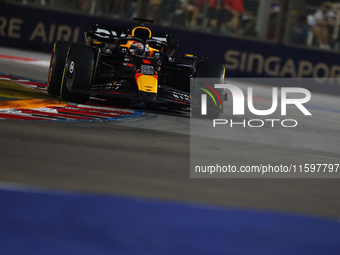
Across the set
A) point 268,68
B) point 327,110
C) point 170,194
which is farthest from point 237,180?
point 268,68

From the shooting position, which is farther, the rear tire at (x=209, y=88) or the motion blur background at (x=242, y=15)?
the motion blur background at (x=242, y=15)

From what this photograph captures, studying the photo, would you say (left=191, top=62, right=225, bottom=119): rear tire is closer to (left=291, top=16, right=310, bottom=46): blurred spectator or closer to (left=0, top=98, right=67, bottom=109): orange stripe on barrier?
(left=0, top=98, right=67, bottom=109): orange stripe on barrier

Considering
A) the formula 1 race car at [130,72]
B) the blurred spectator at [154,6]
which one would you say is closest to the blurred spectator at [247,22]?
the blurred spectator at [154,6]

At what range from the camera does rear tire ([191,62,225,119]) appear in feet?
20.8

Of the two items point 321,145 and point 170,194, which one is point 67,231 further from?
point 321,145

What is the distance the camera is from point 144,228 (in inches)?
109

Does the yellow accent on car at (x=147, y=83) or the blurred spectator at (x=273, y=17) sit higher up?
the blurred spectator at (x=273, y=17)

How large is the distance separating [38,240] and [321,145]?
4166mm

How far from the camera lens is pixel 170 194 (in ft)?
11.1

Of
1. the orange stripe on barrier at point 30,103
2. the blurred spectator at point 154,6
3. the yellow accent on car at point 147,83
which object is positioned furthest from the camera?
the blurred spectator at point 154,6

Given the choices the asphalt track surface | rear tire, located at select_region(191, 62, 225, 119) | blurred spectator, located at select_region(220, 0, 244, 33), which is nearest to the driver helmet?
rear tire, located at select_region(191, 62, 225, 119)

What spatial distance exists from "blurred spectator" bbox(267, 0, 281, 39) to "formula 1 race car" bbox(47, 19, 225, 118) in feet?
23.5

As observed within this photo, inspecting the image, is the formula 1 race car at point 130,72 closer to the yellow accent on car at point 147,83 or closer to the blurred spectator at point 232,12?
the yellow accent on car at point 147,83

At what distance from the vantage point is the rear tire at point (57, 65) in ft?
21.0
